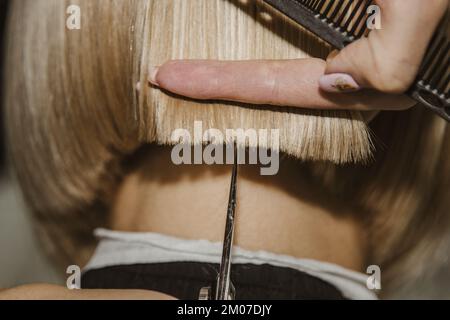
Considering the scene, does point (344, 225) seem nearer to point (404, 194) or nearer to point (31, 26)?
point (404, 194)

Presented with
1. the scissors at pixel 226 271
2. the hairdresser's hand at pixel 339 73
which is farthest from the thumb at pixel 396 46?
the scissors at pixel 226 271

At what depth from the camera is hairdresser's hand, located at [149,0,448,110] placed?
397mm

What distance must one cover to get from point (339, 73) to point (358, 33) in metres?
0.04

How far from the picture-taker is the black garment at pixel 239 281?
52cm

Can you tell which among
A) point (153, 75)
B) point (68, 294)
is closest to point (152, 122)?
point (153, 75)

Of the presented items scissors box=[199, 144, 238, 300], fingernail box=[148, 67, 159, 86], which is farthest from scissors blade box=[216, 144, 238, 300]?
fingernail box=[148, 67, 159, 86]

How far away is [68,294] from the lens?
1.53 ft

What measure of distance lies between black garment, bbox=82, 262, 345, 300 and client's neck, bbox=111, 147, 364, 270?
0.09 feet

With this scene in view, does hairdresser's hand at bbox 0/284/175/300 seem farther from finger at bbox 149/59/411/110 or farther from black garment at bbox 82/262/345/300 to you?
finger at bbox 149/59/411/110

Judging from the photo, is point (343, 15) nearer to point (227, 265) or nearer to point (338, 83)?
point (338, 83)

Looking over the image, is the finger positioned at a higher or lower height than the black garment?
→ higher

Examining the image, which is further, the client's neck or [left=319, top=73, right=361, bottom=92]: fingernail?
the client's neck
